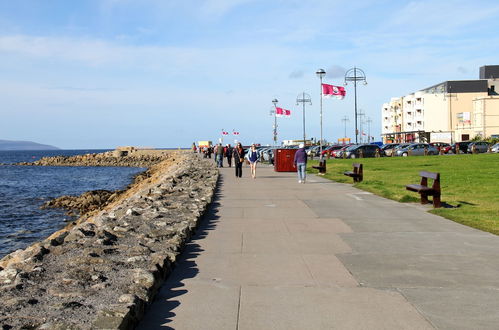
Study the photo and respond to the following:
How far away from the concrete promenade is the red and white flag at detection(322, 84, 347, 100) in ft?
96.1

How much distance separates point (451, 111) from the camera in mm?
110438

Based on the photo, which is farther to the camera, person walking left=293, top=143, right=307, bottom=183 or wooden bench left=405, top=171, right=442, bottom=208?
person walking left=293, top=143, right=307, bottom=183

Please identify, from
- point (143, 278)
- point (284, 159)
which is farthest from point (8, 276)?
point (284, 159)

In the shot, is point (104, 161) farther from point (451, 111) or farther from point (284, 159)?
point (284, 159)

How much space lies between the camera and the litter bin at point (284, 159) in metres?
31.5

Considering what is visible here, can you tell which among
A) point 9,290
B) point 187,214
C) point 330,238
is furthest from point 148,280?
point 187,214

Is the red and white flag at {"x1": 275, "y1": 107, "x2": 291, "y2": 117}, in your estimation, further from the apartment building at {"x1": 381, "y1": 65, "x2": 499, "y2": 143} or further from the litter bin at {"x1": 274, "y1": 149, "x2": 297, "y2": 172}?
the apartment building at {"x1": 381, "y1": 65, "x2": 499, "y2": 143}

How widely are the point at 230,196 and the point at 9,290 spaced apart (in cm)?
1218

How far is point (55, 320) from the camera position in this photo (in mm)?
4773

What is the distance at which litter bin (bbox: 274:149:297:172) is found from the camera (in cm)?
3150

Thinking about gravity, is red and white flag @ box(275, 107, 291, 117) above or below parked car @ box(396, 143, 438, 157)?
above

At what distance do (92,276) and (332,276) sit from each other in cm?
284

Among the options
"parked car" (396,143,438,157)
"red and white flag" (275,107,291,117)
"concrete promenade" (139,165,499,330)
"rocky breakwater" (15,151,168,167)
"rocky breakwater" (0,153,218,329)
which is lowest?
"rocky breakwater" (15,151,168,167)

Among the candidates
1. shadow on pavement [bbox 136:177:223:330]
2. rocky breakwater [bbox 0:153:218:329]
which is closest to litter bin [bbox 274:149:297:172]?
shadow on pavement [bbox 136:177:223:330]
